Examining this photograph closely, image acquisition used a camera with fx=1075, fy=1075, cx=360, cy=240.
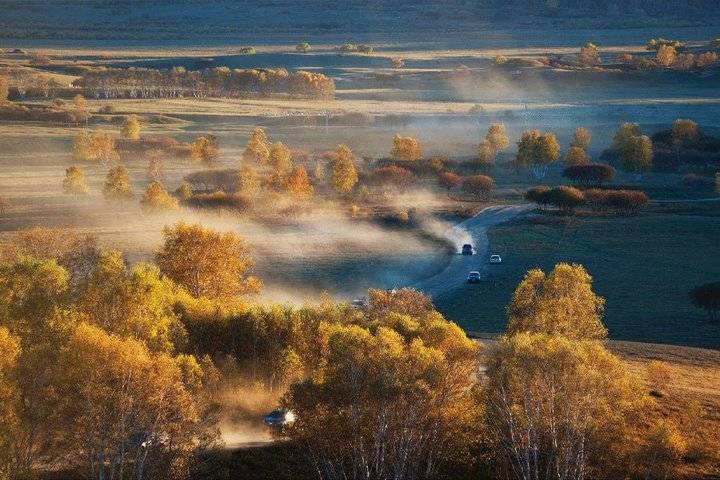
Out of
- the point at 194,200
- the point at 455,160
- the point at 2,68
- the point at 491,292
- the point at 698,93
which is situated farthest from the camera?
the point at 2,68

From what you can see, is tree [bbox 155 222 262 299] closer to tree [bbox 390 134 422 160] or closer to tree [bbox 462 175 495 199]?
tree [bbox 462 175 495 199]

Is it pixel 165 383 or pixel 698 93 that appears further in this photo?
pixel 698 93

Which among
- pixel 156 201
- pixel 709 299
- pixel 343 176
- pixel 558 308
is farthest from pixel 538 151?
pixel 558 308

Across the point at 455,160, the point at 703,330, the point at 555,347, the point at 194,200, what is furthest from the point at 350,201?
the point at 555,347

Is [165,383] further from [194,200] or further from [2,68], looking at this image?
[2,68]

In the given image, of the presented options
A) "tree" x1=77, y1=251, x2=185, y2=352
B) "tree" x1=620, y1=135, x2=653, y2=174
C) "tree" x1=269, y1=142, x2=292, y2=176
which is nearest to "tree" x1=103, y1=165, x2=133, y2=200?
"tree" x1=269, y1=142, x2=292, y2=176
